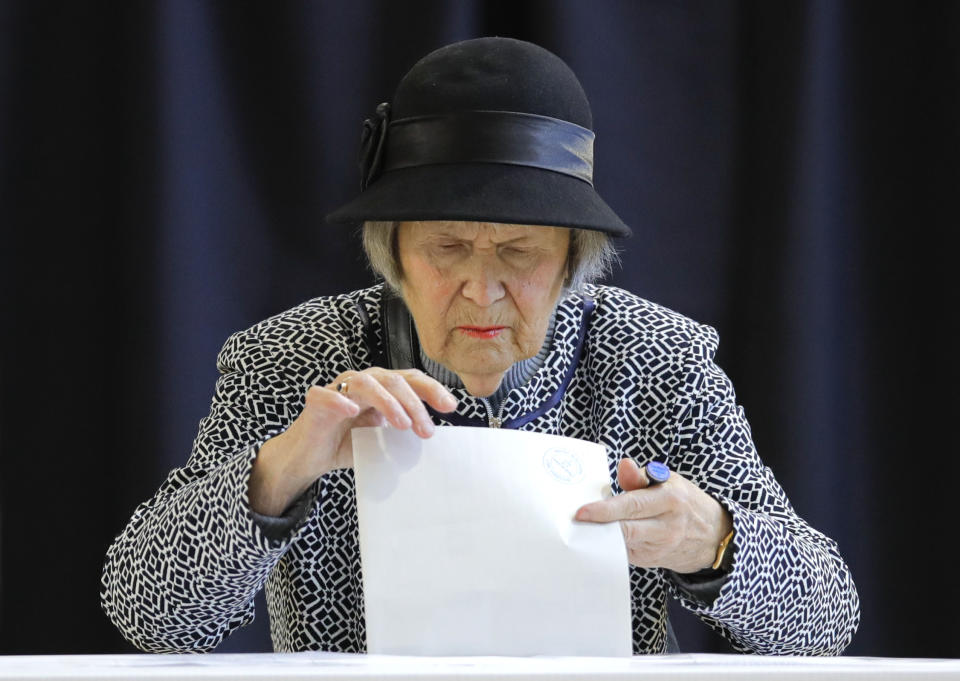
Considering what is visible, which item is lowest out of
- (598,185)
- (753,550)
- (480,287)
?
(753,550)

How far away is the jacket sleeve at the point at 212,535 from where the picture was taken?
4.93 feet

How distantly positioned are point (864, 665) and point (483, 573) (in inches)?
15.6

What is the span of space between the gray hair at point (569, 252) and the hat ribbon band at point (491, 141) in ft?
0.37

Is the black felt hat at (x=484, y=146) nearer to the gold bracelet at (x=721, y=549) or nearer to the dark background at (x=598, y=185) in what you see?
the gold bracelet at (x=721, y=549)

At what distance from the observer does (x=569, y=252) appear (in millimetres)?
1763

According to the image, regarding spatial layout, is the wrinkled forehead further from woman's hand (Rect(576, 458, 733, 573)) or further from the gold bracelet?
the gold bracelet

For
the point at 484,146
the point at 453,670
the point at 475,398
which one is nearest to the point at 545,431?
the point at 475,398

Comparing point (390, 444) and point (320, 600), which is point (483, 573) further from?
point (320, 600)

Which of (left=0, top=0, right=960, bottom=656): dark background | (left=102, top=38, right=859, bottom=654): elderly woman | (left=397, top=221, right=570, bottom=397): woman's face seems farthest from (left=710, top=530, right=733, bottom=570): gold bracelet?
(left=0, top=0, right=960, bottom=656): dark background

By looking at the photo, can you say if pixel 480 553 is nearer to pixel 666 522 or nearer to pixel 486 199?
pixel 666 522

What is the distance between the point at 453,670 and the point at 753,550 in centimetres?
67

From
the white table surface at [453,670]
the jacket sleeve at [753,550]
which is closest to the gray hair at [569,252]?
the jacket sleeve at [753,550]

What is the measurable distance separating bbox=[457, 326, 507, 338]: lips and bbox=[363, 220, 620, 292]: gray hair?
0.47 feet

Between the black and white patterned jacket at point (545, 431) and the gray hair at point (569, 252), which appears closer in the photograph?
the black and white patterned jacket at point (545, 431)
